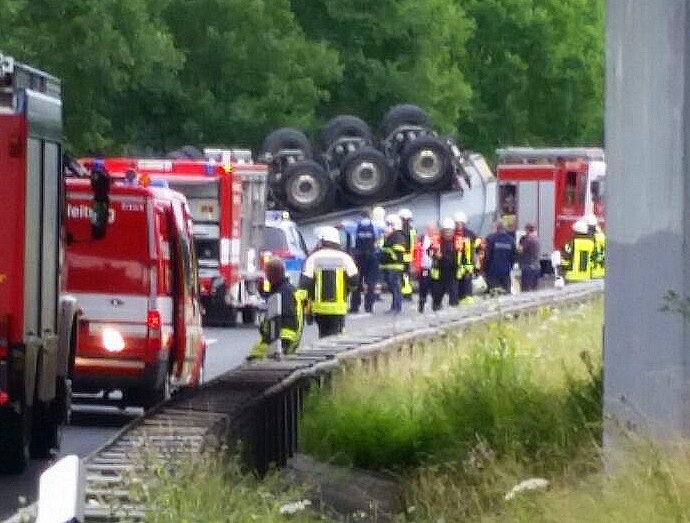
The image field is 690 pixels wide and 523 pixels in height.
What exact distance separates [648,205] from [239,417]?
257 centimetres

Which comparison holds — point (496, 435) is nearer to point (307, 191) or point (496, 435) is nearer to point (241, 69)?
point (307, 191)

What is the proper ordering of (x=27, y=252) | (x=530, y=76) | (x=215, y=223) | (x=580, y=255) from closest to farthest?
(x=27, y=252) < (x=215, y=223) < (x=580, y=255) < (x=530, y=76)

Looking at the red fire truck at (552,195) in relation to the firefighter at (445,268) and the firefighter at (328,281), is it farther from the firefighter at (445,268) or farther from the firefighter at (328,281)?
the firefighter at (328,281)

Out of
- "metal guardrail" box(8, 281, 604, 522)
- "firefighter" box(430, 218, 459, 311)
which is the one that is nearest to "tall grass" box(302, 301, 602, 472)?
"metal guardrail" box(8, 281, 604, 522)

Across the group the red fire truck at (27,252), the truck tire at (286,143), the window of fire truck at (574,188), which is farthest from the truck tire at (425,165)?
the red fire truck at (27,252)

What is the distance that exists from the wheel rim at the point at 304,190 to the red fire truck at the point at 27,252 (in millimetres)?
31699

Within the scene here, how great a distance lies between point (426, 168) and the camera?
51000 mm

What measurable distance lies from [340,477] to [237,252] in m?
21.3

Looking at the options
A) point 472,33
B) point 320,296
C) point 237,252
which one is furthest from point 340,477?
point 472,33

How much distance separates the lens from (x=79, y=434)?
2053cm

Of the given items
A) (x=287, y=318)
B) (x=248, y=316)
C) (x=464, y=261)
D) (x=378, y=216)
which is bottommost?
(x=248, y=316)

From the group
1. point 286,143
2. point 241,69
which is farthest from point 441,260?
point 241,69

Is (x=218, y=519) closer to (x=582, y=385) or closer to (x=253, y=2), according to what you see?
(x=582, y=385)

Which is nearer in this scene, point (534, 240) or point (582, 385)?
point (582, 385)
